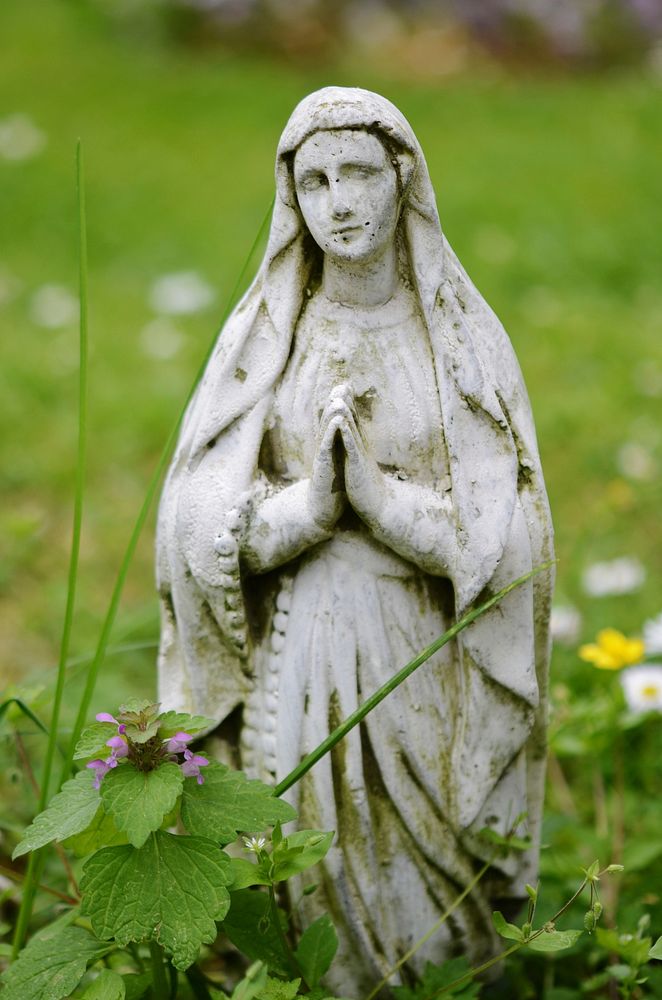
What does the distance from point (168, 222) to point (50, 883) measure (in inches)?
212

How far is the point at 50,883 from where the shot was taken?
8.92ft

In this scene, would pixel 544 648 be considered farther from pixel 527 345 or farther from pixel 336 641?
pixel 527 345

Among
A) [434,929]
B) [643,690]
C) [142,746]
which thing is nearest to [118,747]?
[142,746]

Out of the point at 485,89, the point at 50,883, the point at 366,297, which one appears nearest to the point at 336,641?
the point at 366,297

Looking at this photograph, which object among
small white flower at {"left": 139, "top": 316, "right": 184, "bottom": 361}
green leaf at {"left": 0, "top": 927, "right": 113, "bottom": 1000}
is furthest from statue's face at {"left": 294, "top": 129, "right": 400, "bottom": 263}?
small white flower at {"left": 139, "top": 316, "right": 184, "bottom": 361}

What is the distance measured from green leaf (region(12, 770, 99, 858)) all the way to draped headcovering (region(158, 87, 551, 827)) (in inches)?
15.2

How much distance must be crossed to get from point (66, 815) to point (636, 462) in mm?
3404

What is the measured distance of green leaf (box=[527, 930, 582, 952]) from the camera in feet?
6.13

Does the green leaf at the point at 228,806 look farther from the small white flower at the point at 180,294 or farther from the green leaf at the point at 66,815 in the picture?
the small white flower at the point at 180,294

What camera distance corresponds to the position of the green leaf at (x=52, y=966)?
1916mm

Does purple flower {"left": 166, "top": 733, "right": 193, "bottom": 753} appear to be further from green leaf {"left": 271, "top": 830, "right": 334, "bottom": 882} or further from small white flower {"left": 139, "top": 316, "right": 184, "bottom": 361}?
small white flower {"left": 139, "top": 316, "right": 184, "bottom": 361}

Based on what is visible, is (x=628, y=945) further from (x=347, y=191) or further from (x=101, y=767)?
(x=347, y=191)

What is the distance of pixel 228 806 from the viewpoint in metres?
1.89

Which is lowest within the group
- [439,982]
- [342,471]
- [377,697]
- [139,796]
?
[439,982]
